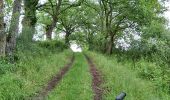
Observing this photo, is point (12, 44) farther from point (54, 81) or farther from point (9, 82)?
point (9, 82)

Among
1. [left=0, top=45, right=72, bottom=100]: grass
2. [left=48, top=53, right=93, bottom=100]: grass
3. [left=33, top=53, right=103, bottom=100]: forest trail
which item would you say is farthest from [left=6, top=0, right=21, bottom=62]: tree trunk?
[left=48, top=53, right=93, bottom=100]: grass

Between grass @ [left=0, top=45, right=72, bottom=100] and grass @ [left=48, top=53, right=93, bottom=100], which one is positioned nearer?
grass @ [left=0, top=45, right=72, bottom=100]

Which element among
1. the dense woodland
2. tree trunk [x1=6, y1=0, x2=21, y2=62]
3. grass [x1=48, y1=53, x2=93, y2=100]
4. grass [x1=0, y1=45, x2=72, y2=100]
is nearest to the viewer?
grass [x1=0, y1=45, x2=72, y2=100]

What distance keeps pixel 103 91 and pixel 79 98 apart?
6.80 ft

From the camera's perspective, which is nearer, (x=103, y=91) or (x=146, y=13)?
(x=103, y=91)

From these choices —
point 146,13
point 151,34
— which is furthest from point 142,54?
point 146,13

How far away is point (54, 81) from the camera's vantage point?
1509cm

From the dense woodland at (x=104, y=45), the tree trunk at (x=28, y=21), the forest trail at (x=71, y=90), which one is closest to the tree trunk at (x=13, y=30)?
the dense woodland at (x=104, y=45)

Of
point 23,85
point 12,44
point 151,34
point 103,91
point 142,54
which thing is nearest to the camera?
point 23,85

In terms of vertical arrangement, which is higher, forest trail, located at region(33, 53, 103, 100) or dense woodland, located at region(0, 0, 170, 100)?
dense woodland, located at region(0, 0, 170, 100)

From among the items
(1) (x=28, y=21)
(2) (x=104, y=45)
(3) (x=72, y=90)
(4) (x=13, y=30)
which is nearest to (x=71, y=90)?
(3) (x=72, y=90)

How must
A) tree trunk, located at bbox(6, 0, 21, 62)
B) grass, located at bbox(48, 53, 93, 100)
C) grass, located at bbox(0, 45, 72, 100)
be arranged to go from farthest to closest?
1. tree trunk, located at bbox(6, 0, 21, 62)
2. grass, located at bbox(48, 53, 93, 100)
3. grass, located at bbox(0, 45, 72, 100)

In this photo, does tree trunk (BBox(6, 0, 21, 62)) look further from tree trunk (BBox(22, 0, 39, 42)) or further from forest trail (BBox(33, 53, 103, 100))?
tree trunk (BBox(22, 0, 39, 42))

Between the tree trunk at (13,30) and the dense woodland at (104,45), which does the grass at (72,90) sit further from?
the tree trunk at (13,30)
